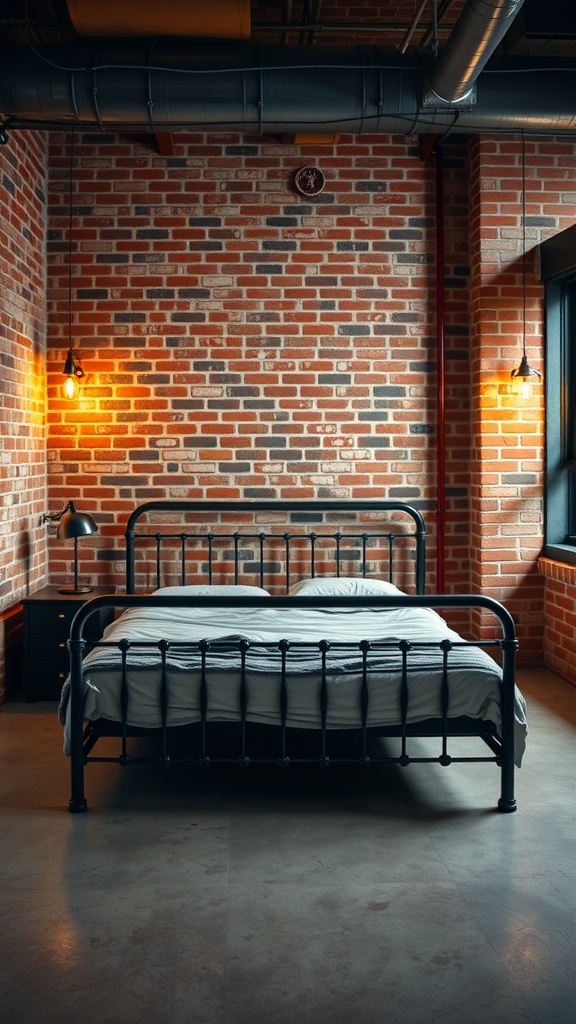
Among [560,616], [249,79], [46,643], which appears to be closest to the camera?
[249,79]

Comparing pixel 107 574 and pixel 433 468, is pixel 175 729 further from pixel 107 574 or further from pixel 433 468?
pixel 433 468

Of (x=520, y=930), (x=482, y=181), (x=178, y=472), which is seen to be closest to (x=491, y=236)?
(x=482, y=181)

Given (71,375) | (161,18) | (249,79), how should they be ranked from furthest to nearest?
(71,375) < (249,79) < (161,18)

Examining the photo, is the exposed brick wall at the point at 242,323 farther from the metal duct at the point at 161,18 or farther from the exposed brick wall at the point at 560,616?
the metal duct at the point at 161,18

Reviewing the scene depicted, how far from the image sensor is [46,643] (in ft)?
16.2

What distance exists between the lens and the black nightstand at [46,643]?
4934 mm

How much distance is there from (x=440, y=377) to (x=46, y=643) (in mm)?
2826

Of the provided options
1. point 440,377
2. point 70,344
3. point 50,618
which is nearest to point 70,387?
point 70,344

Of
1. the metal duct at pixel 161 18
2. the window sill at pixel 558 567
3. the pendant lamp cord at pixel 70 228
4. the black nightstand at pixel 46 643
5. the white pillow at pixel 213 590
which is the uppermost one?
the metal duct at pixel 161 18

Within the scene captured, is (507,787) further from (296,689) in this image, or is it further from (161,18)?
(161,18)

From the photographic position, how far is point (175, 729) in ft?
11.4

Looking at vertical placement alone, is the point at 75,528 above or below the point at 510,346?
below

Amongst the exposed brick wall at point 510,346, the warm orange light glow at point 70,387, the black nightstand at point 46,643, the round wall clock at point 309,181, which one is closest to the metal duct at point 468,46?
the exposed brick wall at point 510,346

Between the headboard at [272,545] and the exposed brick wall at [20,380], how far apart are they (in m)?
0.69
